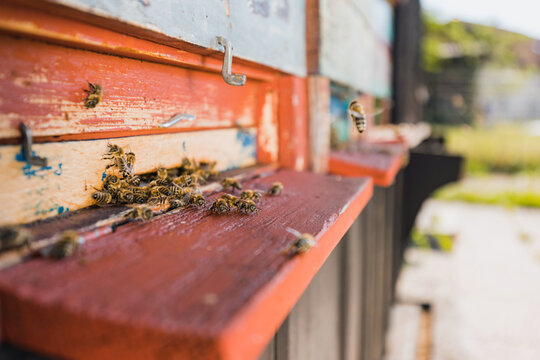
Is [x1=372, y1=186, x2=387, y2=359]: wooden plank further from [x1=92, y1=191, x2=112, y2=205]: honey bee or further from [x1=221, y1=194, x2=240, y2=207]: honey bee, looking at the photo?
[x1=92, y1=191, x2=112, y2=205]: honey bee

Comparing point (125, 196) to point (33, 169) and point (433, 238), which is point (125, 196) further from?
point (433, 238)

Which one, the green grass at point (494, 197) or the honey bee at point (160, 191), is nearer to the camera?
the honey bee at point (160, 191)

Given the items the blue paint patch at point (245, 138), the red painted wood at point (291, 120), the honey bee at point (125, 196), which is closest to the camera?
the honey bee at point (125, 196)

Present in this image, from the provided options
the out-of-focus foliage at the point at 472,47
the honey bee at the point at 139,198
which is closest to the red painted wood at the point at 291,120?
the honey bee at the point at 139,198

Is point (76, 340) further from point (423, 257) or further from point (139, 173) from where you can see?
point (423, 257)

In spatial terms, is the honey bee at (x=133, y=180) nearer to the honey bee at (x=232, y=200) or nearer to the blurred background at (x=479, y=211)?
the honey bee at (x=232, y=200)

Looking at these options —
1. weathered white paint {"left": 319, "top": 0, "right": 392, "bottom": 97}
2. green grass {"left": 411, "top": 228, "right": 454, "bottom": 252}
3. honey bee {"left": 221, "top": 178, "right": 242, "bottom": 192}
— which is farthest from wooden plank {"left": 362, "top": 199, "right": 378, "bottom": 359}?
green grass {"left": 411, "top": 228, "right": 454, "bottom": 252}
